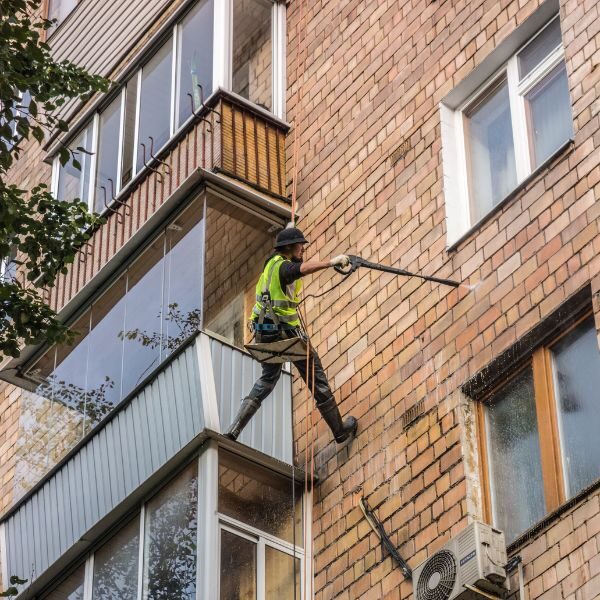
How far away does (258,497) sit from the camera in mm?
11773

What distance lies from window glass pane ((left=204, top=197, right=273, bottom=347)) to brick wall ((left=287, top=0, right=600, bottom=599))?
0.50m

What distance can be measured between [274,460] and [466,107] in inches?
129

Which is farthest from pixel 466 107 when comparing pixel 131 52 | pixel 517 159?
pixel 131 52

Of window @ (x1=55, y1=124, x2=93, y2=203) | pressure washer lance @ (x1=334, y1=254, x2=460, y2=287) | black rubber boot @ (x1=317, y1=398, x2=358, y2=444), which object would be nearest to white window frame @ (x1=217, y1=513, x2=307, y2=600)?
black rubber boot @ (x1=317, y1=398, x2=358, y2=444)

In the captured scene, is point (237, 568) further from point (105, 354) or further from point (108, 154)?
point (108, 154)

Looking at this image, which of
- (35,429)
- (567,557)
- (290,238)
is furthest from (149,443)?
(567,557)

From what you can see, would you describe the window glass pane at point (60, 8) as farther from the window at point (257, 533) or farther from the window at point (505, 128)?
the window at point (257, 533)

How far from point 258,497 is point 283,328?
133 centimetres

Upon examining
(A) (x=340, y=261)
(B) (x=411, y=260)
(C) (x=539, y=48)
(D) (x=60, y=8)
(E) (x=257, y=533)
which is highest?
(D) (x=60, y=8)

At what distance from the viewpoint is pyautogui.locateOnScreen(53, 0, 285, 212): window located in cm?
1427

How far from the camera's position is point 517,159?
38.2 feet

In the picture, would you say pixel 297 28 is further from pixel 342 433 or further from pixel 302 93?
pixel 342 433

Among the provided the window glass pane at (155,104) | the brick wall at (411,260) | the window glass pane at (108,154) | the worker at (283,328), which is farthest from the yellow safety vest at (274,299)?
the window glass pane at (108,154)

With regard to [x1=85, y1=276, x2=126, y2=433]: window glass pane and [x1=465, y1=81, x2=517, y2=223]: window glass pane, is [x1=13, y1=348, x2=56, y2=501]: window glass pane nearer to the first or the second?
[x1=85, y1=276, x2=126, y2=433]: window glass pane
